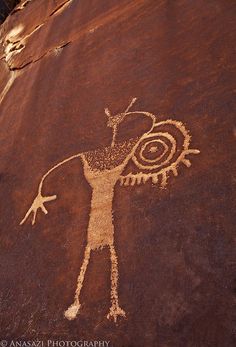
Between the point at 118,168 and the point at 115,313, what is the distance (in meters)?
0.46

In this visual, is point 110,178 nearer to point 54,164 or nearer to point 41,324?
point 54,164

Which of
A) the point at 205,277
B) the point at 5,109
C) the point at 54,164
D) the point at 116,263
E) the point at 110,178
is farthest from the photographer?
the point at 5,109

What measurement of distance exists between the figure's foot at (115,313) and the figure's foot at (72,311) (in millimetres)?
107

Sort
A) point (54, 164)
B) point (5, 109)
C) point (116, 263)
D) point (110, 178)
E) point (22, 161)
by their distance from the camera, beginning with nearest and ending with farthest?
1. point (116, 263)
2. point (110, 178)
3. point (54, 164)
4. point (22, 161)
5. point (5, 109)

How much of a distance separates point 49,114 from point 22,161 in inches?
10.7

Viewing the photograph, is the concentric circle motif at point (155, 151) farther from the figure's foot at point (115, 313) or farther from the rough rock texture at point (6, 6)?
the rough rock texture at point (6, 6)

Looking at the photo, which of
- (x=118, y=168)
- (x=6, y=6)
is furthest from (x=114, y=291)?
(x=6, y=6)

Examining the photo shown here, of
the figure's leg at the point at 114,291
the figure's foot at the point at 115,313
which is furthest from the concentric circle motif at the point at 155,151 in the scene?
the figure's foot at the point at 115,313

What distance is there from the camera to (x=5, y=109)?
6.32ft

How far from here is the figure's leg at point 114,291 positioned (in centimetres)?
80

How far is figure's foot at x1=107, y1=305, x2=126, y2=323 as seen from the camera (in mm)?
Answer: 796

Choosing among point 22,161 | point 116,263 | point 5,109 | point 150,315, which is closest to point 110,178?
point 116,263

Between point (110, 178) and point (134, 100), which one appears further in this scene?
point (134, 100)

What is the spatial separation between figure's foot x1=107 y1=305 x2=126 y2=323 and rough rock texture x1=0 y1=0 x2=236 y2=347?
17 millimetres
